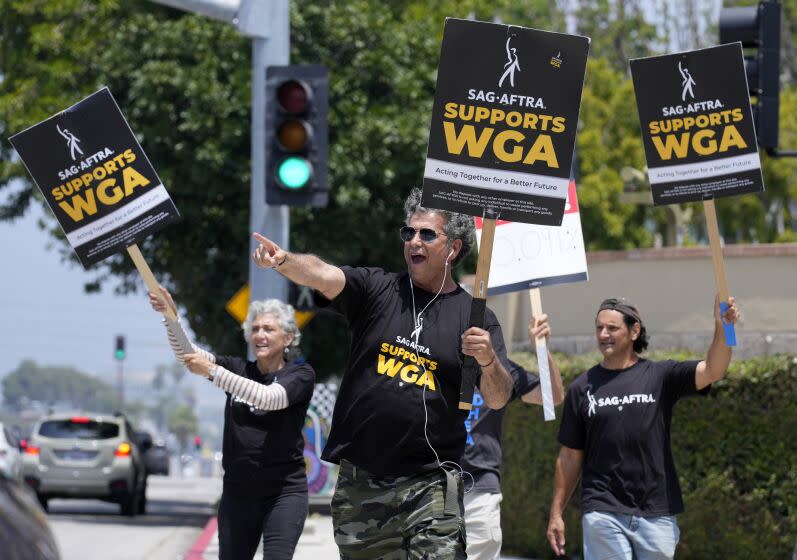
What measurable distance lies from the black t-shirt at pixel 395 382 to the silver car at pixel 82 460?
16586 mm

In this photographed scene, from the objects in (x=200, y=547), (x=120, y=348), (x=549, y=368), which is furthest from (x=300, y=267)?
(x=120, y=348)

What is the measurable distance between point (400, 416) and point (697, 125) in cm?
243

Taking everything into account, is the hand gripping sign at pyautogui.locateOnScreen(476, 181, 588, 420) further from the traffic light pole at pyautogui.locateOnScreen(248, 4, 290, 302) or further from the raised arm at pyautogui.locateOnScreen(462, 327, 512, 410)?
the traffic light pole at pyautogui.locateOnScreen(248, 4, 290, 302)

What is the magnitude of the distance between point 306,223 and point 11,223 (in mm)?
7216

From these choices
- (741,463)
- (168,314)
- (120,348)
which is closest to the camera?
(168,314)

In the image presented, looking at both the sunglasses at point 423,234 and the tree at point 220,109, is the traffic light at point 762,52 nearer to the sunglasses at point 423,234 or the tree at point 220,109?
the sunglasses at point 423,234

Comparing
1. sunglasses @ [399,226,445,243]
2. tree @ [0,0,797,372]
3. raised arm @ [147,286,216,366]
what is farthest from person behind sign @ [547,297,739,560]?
tree @ [0,0,797,372]

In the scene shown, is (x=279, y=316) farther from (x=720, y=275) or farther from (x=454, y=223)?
(x=720, y=275)

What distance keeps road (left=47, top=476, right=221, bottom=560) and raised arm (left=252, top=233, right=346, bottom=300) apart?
6.65m

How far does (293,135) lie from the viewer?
443 inches

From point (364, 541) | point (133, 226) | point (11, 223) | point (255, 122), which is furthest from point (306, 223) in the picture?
point (364, 541)

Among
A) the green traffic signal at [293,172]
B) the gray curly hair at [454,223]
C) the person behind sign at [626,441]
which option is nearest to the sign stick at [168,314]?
the gray curly hair at [454,223]

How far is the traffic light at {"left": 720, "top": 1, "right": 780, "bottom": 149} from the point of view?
10875 mm

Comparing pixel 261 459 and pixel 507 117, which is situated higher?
pixel 507 117
